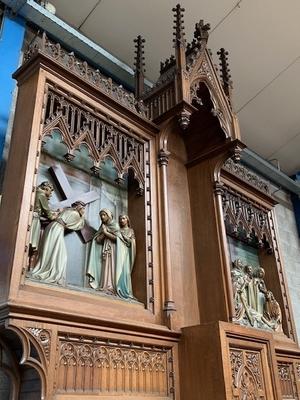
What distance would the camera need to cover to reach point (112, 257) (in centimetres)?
223

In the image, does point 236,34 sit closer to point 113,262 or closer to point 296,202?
point 296,202

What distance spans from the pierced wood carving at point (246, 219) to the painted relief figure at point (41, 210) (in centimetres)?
135

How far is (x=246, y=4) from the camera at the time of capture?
3.59m

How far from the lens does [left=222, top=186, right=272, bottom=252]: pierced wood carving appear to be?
121 inches

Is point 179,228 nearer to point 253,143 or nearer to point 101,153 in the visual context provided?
point 101,153

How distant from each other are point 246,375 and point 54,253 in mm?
1094

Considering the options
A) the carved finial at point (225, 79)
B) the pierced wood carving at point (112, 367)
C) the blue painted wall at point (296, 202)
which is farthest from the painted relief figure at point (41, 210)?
the blue painted wall at point (296, 202)

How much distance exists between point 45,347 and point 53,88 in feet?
4.09

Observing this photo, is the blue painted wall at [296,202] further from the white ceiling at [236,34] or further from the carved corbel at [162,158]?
the carved corbel at [162,158]

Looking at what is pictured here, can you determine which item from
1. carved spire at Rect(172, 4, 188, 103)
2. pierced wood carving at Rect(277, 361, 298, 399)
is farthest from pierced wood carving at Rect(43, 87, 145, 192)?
pierced wood carving at Rect(277, 361, 298, 399)

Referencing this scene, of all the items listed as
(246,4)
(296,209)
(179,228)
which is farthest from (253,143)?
(179,228)

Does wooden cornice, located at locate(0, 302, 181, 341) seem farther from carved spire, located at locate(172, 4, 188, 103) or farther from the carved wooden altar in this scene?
carved spire, located at locate(172, 4, 188, 103)

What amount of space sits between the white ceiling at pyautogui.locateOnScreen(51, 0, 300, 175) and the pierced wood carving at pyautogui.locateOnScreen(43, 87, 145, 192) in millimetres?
1506

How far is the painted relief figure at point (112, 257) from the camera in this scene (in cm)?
213
